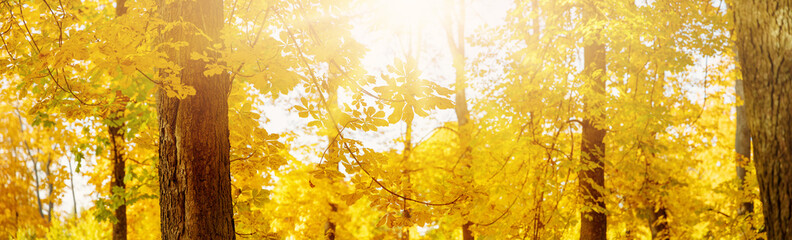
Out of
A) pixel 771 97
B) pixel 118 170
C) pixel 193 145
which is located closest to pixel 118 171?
pixel 118 170

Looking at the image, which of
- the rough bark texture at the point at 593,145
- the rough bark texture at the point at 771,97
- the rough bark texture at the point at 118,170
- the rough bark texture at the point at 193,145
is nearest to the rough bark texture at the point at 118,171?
the rough bark texture at the point at 118,170

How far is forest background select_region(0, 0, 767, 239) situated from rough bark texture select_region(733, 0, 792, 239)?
1.78 meters

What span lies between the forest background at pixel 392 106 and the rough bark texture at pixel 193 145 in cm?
2

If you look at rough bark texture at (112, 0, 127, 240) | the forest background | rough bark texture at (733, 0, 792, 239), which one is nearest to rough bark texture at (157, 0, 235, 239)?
the forest background

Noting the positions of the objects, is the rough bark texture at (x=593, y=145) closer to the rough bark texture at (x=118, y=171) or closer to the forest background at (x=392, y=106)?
the forest background at (x=392, y=106)

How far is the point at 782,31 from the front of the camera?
292 cm

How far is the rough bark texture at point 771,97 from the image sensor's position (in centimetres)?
290

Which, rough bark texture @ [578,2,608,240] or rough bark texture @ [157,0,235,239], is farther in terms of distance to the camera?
rough bark texture @ [578,2,608,240]

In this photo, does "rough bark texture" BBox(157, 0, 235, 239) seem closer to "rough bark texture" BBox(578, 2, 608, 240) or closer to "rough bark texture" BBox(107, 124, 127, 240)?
"rough bark texture" BBox(578, 2, 608, 240)

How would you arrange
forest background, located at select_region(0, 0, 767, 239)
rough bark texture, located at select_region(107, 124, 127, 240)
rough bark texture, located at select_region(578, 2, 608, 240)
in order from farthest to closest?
rough bark texture, located at select_region(107, 124, 127, 240) < rough bark texture, located at select_region(578, 2, 608, 240) < forest background, located at select_region(0, 0, 767, 239)

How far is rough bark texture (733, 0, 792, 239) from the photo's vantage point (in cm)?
290

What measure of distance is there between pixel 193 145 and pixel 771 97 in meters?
3.47

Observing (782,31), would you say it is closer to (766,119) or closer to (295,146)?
(766,119)

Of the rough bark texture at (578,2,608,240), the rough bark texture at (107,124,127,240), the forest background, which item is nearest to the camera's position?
the forest background
